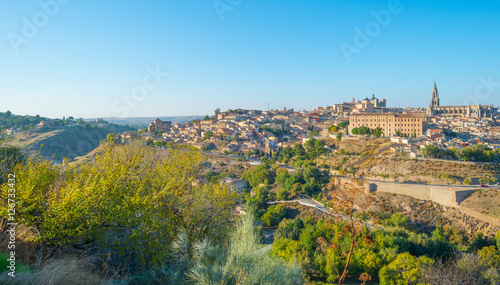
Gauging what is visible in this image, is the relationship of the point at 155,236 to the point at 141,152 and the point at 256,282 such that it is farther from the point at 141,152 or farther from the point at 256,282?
the point at 141,152

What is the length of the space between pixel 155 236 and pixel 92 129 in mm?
68445

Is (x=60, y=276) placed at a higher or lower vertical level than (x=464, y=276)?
higher

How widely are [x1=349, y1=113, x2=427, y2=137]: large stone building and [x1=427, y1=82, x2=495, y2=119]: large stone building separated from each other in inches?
1338

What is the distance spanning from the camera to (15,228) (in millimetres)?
4156

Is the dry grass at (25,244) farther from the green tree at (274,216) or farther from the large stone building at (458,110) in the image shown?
the large stone building at (458,110)

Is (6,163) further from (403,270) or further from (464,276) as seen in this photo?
(403,270)

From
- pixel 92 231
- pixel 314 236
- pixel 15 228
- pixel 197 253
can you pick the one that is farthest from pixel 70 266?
pixel 314 236

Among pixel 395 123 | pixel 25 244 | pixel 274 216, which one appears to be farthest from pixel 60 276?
pixel 395 123

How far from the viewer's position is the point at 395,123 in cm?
4166

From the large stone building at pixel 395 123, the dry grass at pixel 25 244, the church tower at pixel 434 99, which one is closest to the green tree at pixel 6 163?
the dry grass at pixel 25 244

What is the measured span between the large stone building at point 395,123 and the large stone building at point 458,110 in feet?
112

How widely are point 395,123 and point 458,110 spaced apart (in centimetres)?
3993

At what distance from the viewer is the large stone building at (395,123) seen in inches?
1598

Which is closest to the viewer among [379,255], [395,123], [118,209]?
[118,209]
